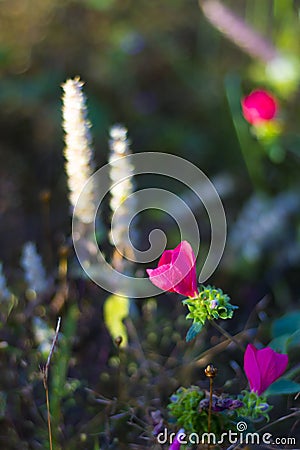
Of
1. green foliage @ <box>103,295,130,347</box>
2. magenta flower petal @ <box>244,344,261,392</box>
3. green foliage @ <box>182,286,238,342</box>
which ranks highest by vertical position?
green foliage @ <box>103,295,130,347</box>

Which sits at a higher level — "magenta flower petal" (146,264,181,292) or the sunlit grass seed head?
the sunlit grass seed head

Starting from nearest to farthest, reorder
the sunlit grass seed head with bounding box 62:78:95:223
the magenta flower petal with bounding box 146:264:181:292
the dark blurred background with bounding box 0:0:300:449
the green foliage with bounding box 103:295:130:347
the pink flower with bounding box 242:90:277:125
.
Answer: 1. the magenta flower petal with bounding box 146:264:181:292
2. the sunlit grass seed head with bounding box 62:78:95:223
3. the green foliage with bounding box 103:295:130:347
4. the pink flower with bounding box 242:90:277:125
5. the dark blurred background with bounding box 0:0:300:449

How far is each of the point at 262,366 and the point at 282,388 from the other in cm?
6

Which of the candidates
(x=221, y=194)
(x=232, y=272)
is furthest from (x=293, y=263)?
(x=221, y=194)

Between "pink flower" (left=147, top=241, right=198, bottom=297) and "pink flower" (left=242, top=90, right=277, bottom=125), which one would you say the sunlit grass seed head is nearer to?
"pink flower" (left=147, top=241, right=198, bottom=297)

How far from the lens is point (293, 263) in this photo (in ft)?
4.83

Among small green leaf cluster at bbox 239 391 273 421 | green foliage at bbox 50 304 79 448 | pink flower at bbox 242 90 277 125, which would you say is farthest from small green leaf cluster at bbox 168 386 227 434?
pink flower at bbox 242 90 277 125

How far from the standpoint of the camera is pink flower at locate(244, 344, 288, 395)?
688 mm

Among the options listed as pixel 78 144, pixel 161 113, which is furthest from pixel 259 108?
pixel 161 113

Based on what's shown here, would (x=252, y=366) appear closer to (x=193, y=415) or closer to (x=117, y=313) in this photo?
(x=193, y=415)

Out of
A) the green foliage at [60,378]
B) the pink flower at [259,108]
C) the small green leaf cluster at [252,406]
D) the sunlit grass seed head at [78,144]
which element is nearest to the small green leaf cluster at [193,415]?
the small green leaf cluster at [252,406]

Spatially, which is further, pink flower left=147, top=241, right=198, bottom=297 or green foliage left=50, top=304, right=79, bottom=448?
green foliage left=50, top=304, right=79, bottom=448

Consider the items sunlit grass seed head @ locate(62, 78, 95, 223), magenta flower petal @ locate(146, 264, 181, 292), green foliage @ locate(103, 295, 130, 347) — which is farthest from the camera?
green foliage @ locate(103, 295, 130, 347)

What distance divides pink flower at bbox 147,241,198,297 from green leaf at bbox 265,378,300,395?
6.5 inches
